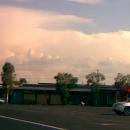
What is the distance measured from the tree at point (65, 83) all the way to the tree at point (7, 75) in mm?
10054

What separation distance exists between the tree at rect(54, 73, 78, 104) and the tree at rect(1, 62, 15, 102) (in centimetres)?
1005

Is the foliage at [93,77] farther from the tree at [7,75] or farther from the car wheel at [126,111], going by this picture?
the car wheel at [126,111]

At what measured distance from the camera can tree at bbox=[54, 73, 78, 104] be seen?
370 feet

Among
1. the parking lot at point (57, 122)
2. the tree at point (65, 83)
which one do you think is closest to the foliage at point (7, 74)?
the tree at point (65, 83)

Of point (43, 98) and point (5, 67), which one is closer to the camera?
point (5, 67)

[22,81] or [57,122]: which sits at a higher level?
[22,81]

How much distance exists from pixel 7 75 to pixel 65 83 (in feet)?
41.5

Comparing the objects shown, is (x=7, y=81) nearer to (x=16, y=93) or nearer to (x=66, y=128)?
(x=16, y=93)

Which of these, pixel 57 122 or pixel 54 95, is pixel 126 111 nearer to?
pixel 57 122

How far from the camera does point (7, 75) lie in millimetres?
115375

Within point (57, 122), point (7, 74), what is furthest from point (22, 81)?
point (57, 122)

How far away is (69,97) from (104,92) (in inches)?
346

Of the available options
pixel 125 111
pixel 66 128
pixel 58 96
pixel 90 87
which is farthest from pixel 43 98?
pixel 66 128

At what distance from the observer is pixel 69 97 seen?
116375 mm
